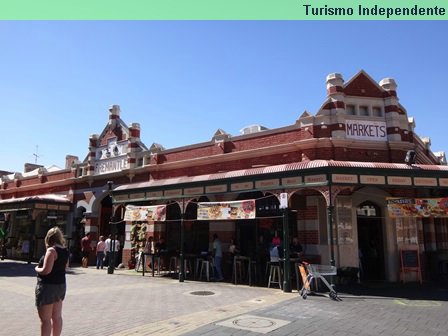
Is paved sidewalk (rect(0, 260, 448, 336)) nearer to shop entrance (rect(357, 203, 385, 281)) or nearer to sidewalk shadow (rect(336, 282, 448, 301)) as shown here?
sidewalk shadow (rect(336, 282, 448, 301))

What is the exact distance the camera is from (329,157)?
14.6 meters

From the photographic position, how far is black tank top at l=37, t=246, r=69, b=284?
18.2 ft

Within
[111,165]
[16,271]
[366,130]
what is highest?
[111,165]

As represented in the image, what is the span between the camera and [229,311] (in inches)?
345

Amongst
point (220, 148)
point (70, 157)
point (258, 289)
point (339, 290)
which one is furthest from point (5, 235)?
point (339, 290)

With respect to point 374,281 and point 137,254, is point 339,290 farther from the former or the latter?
point 137,254

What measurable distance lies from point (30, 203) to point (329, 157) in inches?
707

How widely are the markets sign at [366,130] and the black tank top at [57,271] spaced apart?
11858 mm

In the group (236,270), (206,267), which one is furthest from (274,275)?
(206,267)

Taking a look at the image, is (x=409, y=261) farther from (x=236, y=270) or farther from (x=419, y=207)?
(x=236, y=270)

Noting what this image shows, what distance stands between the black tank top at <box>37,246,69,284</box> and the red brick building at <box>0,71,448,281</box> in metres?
7.83

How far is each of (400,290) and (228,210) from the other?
612 cm

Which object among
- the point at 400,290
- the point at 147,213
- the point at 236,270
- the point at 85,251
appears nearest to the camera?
the point at 400,290

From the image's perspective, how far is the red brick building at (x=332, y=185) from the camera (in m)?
12.3
